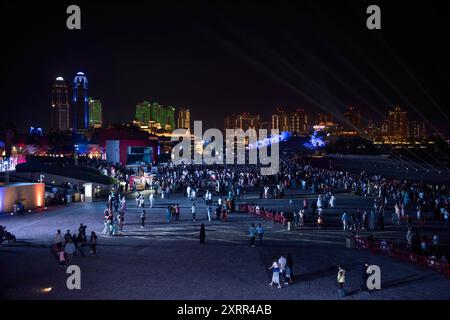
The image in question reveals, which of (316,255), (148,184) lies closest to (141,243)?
(316,255)

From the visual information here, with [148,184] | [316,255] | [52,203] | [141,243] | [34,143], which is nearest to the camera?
[316,255]

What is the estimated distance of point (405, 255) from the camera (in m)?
14.9

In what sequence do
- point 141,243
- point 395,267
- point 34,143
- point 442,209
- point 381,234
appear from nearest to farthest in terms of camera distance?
point 395,267 < point 141,243 < point 381,234 < point 442,209 < point 34,143

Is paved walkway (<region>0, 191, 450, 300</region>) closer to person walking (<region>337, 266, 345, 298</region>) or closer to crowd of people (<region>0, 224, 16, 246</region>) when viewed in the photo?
person walking (<region>337, 266, 345, 298</region>)

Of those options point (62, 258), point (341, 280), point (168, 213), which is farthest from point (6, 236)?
point (341, 280)

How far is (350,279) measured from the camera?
12.6 m

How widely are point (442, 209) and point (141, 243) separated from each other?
598 inches

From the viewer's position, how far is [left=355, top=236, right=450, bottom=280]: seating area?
1314 cm

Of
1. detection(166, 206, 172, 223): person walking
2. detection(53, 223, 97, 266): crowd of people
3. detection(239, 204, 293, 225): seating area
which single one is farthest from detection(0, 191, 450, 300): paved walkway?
detection(239, 204, 293, 225): seating area

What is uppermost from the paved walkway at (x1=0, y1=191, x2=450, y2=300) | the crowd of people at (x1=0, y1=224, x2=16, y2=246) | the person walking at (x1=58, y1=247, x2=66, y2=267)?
the crowd of people at (x1=0, y1=224, x2=16, y2=246)

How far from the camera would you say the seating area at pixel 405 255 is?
1314cm

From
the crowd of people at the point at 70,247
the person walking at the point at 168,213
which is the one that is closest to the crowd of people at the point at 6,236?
the crowd of people at the point at 70,247

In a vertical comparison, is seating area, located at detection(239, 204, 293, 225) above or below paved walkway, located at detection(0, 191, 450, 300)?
above
